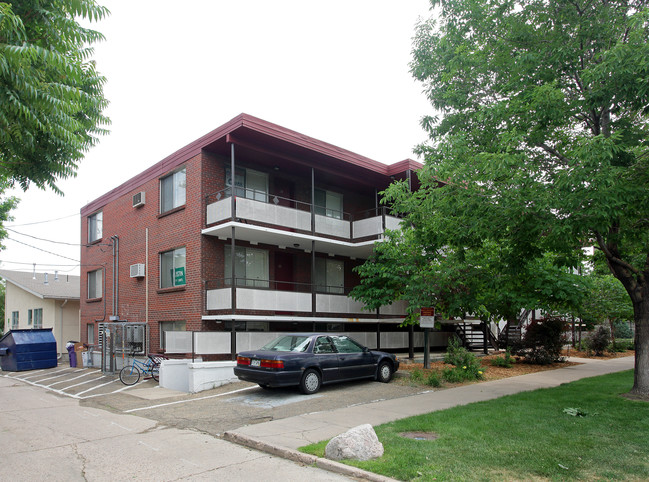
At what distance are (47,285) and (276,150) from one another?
21.1m

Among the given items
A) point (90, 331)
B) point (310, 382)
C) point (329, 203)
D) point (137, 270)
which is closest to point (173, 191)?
point (137, 270)

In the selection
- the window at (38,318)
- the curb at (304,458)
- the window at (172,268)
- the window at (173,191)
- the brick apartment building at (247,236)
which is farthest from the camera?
the window at (38,318)

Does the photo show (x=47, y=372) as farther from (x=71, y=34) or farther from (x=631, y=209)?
(x=631, y=209)

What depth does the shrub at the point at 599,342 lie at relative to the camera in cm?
2258

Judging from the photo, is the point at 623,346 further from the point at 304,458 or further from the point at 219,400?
the point at 304,458

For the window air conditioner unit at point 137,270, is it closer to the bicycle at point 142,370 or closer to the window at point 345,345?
the bicycle at point 142,370

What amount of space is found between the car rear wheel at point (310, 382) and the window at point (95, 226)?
54.7ft

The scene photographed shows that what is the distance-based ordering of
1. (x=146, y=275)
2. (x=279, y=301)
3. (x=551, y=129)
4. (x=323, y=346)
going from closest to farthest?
(x=551, y=129) < (x=323, y=346) < (x=279, y=301) < (x=146, y=275)

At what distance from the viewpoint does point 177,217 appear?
61.2 ft

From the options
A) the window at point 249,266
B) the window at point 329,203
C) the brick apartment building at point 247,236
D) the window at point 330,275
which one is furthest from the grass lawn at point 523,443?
the window at point 329,203

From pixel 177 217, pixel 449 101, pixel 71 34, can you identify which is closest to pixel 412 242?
pixel 449 101

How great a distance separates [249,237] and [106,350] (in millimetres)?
6825

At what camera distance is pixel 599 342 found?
74.1ft

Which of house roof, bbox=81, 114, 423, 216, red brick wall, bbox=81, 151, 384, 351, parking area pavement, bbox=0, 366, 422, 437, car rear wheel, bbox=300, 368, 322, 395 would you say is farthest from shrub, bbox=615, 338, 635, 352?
car rear wheel, bbox=300, 368, 322, 395
